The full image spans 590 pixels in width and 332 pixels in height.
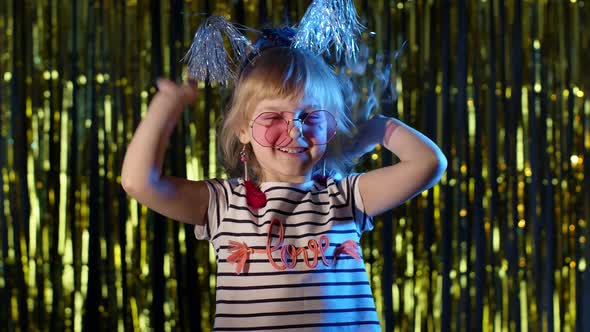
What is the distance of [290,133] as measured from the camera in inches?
52.4

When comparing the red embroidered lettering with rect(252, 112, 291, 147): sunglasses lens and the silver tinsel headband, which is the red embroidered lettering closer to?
rect(252, 112, 291, 147): sunglasses lens

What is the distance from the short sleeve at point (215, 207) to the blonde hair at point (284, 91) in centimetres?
7

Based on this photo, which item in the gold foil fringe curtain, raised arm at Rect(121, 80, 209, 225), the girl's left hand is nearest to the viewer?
raised arm at Rect(121, 80, 209, 225)

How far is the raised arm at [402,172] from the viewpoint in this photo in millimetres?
1340

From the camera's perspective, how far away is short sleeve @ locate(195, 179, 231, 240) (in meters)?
1.38

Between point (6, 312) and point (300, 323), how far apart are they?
128 cm

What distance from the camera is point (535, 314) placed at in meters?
2.38

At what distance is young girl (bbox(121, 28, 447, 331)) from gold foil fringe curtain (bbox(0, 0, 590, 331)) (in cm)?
88

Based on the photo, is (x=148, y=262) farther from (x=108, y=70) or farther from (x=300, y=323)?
(x=300, y=323)

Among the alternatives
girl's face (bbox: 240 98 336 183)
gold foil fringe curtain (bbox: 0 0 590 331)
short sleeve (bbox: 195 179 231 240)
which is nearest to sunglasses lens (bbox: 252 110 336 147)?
girl's face (bbox: 240 98 336 183)

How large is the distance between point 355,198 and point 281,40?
11.3 inches

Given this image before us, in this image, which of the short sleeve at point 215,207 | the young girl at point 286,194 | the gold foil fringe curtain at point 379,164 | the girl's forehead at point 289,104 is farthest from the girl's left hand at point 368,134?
the gold foil fringe curtain at point 379,164

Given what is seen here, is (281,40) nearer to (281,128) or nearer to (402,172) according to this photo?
(281,128)

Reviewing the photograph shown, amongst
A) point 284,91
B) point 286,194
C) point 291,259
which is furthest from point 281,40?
point 291,259
